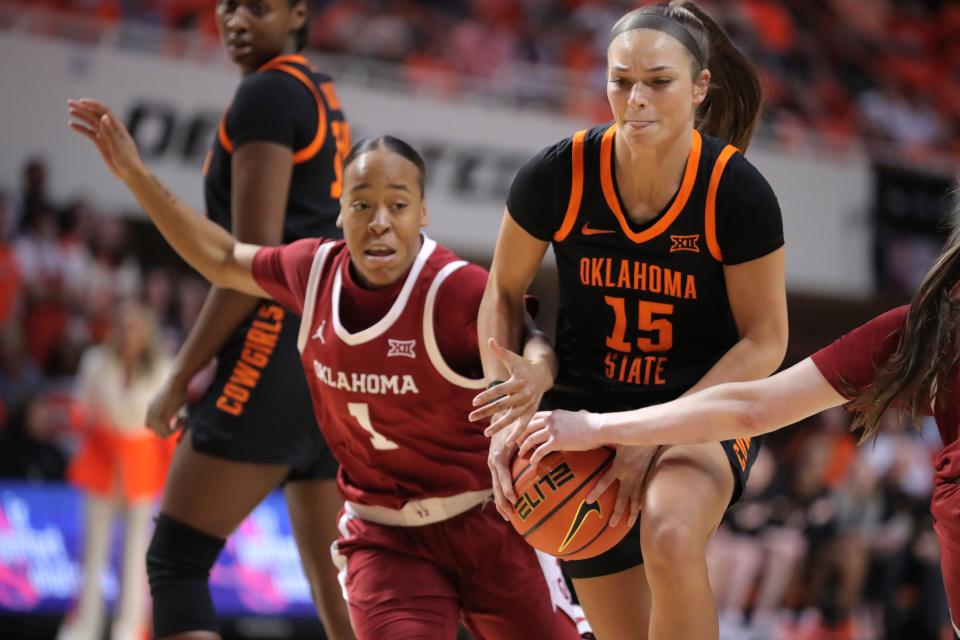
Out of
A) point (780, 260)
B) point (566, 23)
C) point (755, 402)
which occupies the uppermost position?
point (566, 23)

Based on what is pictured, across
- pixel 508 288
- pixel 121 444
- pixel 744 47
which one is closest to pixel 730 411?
pixel 508 288

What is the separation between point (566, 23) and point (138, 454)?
7714mm

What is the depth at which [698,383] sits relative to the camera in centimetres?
307

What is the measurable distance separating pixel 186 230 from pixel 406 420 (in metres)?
0.87

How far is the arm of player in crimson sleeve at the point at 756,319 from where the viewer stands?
304 centimetres

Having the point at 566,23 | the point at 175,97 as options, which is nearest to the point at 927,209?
the point at 566,23

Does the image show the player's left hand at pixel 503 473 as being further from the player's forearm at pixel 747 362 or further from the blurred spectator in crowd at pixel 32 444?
the blurred spectator in crowd at pixel 32 444

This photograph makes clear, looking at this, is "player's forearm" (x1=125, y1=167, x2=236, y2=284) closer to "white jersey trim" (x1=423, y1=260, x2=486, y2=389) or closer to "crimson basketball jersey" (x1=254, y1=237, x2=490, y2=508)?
"crimson basketball jersey" (x1=254, y1=237, x2=490, y2=508)

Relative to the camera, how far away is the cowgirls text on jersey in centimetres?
338

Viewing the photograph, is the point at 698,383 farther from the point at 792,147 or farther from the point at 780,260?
the point at 792,147

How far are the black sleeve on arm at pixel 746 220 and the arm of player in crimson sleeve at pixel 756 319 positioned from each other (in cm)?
2

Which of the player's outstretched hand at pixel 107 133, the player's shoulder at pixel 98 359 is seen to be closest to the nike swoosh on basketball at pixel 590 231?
the player's outstretched hand at pixel 107 133

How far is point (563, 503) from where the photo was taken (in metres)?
3.00

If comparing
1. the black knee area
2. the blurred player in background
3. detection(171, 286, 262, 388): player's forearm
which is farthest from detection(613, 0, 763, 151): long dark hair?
the blurred player in background
